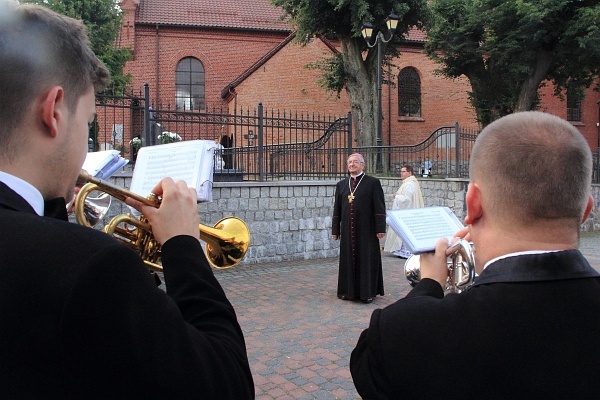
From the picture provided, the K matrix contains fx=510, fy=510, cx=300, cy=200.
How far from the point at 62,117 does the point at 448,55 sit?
2381cm

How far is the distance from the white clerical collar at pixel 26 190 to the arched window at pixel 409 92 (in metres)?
Result: 28.0

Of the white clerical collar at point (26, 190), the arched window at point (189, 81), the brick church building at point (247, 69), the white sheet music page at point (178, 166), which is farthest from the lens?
the arched window at point (189, 81)

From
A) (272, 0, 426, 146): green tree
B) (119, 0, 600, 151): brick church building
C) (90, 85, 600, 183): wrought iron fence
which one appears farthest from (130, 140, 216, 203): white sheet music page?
(119, 0, 600, 151): brick church building

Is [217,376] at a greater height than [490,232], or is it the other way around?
[490,232]

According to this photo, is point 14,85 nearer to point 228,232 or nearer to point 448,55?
point 228,232

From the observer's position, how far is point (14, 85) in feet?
3.48

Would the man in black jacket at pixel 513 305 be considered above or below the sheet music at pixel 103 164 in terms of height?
below

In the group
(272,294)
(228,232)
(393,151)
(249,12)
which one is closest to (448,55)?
(393,151)

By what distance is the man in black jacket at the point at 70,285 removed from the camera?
912mm

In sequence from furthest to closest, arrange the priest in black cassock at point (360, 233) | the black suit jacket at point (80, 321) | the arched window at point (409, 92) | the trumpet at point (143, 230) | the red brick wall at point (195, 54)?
the arched window at point (409, 92) < the red brick wall at point (195, 54) < the priest in black cassock at point (360, 233) < the trumpet at point (143, 230) < the black suit jacket at point (80, 321)

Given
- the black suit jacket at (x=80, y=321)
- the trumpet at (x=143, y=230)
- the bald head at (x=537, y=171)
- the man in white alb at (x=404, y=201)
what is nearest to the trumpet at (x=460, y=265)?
the bald head at (x=537, y=171)

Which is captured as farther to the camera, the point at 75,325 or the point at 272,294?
the point at 272,294

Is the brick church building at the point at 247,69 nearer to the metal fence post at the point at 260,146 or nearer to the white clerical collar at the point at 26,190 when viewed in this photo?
the metal fence post at the point at 260,146

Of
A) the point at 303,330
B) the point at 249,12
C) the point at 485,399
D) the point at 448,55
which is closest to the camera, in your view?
the point at 485,399
